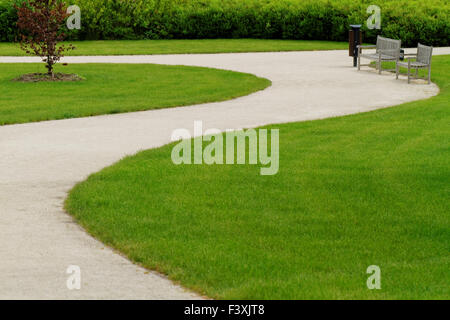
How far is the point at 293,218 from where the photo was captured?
26.1 feet

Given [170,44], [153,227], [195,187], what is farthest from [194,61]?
[153,227]

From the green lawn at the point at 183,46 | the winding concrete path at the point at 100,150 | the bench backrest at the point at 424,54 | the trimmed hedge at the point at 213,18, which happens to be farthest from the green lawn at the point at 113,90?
the trimmed hedge at the point at 213,18

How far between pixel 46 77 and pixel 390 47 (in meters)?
8.54

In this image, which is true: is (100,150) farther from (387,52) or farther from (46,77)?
(387,52)

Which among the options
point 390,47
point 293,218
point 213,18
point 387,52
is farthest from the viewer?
point 213,18

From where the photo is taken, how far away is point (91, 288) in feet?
19.6

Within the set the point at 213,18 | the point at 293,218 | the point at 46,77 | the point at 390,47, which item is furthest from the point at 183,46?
the point at 293,218

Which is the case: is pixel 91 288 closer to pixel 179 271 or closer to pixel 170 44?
pixel 179 271

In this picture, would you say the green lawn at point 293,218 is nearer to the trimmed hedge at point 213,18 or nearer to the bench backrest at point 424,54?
the bench backrest at point 424,54

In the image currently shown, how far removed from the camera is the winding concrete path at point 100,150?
6.21m

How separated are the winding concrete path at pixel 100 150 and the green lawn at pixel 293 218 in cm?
29

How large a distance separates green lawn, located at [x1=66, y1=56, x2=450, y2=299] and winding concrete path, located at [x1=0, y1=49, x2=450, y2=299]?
0.29m

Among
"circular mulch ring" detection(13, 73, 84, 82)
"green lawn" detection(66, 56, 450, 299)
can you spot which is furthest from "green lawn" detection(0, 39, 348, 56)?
"green lawn" detection(66, 56, 450, 299)
